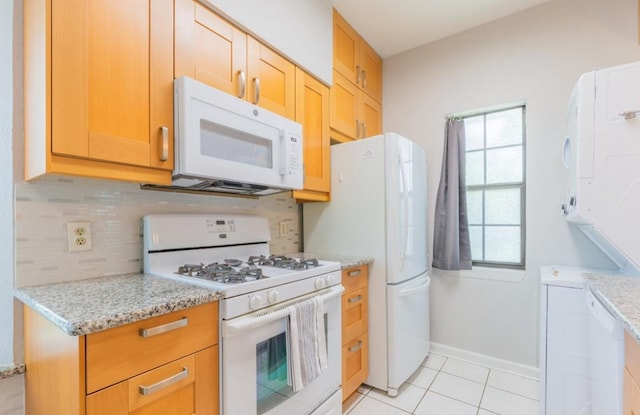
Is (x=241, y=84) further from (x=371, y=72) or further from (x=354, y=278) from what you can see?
(x=371, y=72)

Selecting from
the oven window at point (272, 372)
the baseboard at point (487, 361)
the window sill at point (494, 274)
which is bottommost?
the baseboard at point (487, 361)

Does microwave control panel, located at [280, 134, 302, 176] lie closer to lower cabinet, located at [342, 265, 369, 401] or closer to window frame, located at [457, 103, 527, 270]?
lower cabinet, located at [342, 265, 369, 401]

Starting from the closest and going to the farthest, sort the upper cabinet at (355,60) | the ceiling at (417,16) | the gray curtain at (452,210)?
the ceiling at (417,16)
the upper cabinet at (355,60)
the gray curtain at (452,210)

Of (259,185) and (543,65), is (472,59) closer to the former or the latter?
(543,65)

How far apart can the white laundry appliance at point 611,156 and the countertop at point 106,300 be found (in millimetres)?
1806

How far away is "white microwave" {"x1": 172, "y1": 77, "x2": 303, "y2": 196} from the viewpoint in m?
1.29

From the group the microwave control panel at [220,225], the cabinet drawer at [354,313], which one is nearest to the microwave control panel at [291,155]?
the microwave control panel at [220,225]

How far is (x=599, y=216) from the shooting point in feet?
4.92

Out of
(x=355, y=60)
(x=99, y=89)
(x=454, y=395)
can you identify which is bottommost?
(x=454, y=395)

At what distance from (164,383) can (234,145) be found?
1.02m

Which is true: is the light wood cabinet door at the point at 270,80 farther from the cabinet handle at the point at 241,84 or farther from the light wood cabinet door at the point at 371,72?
the light wood cabinet door at the point at 371,72

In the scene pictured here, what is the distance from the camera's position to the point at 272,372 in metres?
1.32

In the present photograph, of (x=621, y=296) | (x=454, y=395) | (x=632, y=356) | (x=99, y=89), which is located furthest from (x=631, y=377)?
(x=99, y=89)

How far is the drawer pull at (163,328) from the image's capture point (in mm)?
879
